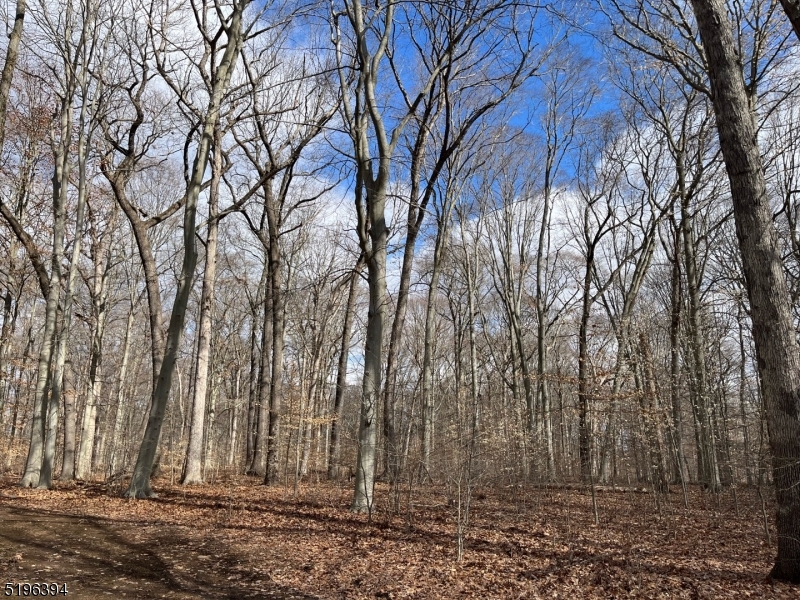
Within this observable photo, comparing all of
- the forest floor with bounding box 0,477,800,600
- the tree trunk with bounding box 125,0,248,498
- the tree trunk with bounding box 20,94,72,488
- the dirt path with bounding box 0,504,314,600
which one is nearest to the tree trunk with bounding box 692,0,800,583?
the forest floor with bounding box 0,477,800,600

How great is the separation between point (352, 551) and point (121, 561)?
2382 mm

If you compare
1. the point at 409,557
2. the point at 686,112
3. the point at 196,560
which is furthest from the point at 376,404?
the point at 686,112

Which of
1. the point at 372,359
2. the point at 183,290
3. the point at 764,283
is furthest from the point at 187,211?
the point at 764,283

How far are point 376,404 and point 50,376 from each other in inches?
319

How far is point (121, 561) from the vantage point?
502 cm

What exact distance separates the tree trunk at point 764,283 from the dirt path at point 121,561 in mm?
Result: 4743

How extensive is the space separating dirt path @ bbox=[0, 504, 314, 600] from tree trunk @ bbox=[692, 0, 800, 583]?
15.6ft

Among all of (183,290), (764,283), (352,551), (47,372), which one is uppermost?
(183,290)

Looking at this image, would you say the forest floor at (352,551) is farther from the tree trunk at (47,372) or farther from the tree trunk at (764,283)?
the tree trunk at (764,283)

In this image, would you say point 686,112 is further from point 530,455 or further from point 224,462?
point 224,462

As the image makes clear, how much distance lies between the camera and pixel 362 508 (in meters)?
7.73

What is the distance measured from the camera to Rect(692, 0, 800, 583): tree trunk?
4.95m

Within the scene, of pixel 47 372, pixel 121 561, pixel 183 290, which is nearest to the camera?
pixel 121 561

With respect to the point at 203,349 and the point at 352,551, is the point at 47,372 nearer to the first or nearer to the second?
the point at 203,349
